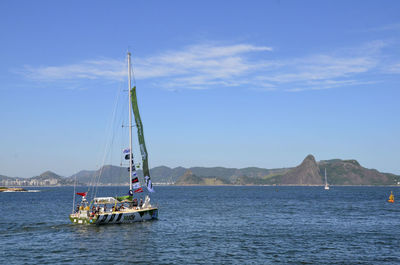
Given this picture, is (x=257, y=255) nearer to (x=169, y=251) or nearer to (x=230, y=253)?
(x=230, y=253)

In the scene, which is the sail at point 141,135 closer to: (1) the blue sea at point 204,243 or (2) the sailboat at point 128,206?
(2) the sailboat at point 128,206

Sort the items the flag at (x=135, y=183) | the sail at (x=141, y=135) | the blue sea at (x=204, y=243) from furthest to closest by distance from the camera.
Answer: the sail at (x=141, y=135), the flag at (x=135, y=183), the blue sea at (x=204, y=243)

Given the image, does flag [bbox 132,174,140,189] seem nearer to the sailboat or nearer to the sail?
the sailboat

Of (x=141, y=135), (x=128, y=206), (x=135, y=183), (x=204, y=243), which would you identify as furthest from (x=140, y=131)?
(x=204, y=243)

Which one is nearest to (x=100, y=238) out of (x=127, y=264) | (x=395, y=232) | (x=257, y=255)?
(x=127, y=264)

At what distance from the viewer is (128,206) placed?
196 ft

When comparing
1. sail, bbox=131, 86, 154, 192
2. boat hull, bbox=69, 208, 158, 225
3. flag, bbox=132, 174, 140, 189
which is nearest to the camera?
boat hull, bbox=69, 208, 158, 225

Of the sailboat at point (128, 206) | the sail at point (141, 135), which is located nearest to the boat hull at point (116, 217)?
the sailboat at point (128, 206)

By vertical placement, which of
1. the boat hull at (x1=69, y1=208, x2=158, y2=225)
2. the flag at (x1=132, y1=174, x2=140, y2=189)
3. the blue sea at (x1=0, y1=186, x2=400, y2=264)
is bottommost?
the blue sea at (x1=0, y1=186, x2=400, y2=264)

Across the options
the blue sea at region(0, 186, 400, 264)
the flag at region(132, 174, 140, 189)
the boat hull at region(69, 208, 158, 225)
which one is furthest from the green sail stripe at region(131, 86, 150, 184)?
the blue sea at region(0, 186, 400, 264)

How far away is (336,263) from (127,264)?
1650cm

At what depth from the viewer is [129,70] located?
5906 cm

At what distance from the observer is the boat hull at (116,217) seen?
172 ft

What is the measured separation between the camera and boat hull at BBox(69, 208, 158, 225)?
172 ft
